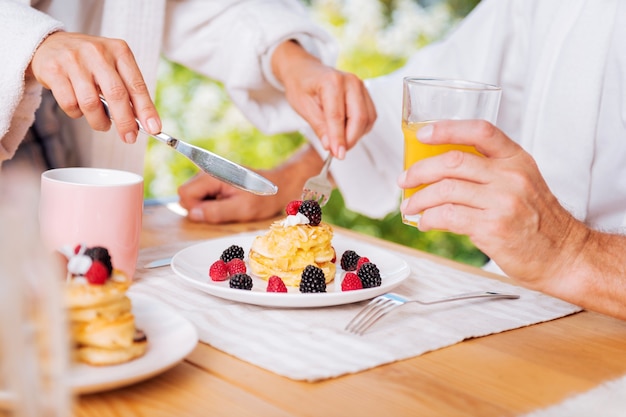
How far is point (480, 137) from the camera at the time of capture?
1.19m

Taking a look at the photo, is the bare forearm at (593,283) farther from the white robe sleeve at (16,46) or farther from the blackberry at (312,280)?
the white robe sleeve at (16,46)

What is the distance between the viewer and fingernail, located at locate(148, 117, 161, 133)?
132cm

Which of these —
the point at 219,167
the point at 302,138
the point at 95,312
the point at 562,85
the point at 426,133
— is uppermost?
the point at 562,85

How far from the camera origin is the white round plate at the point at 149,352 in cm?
83

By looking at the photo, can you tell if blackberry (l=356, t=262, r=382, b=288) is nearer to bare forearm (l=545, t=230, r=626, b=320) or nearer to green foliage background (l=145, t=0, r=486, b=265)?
bare forearm (l=545, t=230, r=626, b=320)

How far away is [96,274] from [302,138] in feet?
12.1

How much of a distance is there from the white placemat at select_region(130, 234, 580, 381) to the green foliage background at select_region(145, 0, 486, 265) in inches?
114

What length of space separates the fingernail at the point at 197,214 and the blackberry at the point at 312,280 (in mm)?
584

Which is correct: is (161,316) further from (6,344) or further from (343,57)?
(343,57)

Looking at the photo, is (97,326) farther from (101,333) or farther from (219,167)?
(219,167)

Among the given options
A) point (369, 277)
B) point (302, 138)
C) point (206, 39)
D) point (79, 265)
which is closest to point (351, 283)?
point (369, 277)

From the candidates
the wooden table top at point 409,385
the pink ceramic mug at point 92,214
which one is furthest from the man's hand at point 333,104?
the wooden table top at point 409,385

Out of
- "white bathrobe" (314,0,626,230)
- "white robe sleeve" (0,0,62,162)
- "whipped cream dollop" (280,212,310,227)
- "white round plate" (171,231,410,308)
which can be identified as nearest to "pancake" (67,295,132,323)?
"white round plate" (171,231,410,308)

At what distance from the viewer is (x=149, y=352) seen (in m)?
0.92
